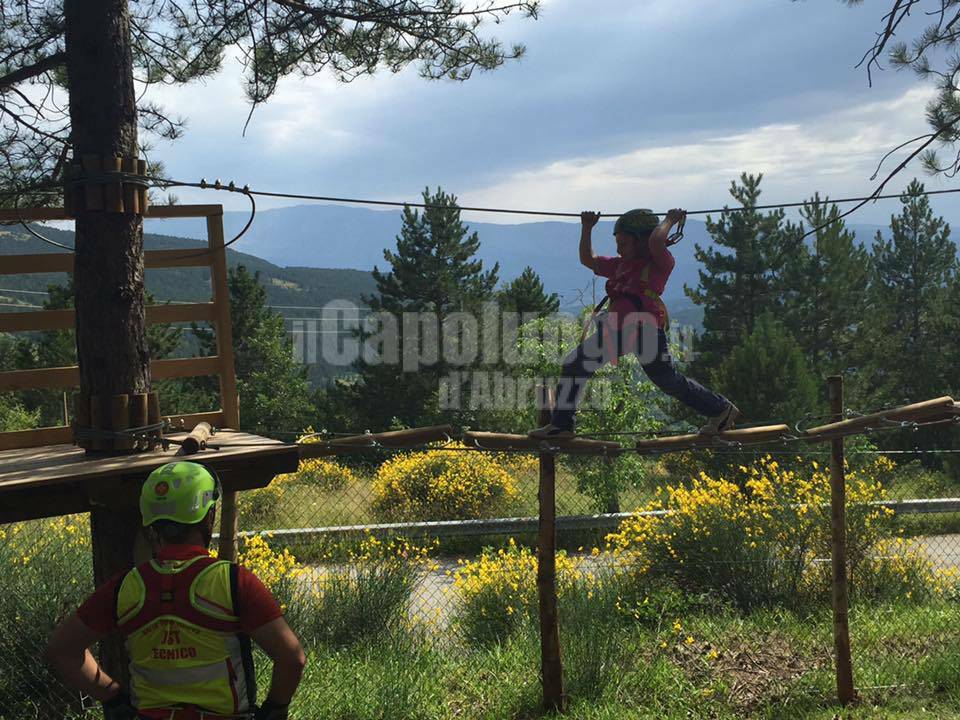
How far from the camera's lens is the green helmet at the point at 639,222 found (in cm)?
507

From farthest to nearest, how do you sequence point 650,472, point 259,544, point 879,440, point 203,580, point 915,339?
point 915,339, point 879,440, point 650,472, point 259,544, point 203,580

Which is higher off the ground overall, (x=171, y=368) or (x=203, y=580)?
(x=171, y=368)

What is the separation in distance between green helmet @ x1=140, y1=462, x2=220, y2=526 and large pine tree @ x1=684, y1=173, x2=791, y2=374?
90.8ft

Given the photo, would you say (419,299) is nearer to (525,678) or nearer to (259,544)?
(259,544)

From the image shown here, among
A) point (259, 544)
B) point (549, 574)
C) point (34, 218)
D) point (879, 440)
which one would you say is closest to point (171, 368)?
point (34, 218)

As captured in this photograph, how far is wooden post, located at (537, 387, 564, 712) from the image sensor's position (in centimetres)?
551

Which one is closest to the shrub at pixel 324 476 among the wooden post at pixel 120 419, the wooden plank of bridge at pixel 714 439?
the wooden plank of bridge at pixel 714 439

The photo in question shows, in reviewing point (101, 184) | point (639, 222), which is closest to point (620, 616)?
point (639, 222)

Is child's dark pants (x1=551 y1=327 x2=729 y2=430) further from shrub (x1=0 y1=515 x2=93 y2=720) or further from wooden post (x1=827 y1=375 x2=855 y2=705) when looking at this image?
shrub (x1=0 y1=515 x2=93 y2=720)

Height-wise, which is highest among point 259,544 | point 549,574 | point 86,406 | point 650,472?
point 86,406

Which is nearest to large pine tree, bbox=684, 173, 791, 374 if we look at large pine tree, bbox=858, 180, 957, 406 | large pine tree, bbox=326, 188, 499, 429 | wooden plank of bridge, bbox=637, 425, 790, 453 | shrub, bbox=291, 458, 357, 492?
large pine tree, bbox=858, 180, 957, 406

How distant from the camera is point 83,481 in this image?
13.5 feet

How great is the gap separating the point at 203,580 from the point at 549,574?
3271 millimetres

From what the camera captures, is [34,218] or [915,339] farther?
[915,339]
